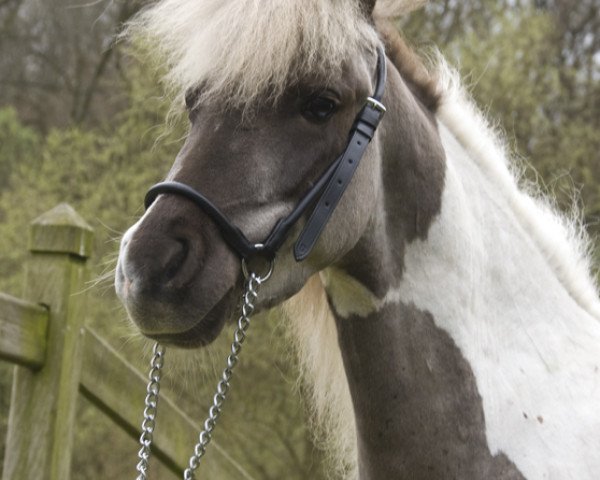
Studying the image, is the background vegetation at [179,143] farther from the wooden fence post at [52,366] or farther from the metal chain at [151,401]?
the metal chain at [151,401]

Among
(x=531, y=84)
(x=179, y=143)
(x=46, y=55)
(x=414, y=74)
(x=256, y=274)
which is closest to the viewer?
(x=256, y=274)

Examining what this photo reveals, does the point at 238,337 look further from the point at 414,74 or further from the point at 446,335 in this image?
Answer: the point at 414,74

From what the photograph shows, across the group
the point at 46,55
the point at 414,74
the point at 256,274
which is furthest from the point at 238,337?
the point at 46,55

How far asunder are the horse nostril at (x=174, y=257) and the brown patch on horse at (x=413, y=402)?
0.60m

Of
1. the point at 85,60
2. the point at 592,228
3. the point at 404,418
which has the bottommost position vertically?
the point at 85,60

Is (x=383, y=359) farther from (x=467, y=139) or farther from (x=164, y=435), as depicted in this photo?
(x=164, y=435)

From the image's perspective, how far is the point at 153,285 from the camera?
2107mm

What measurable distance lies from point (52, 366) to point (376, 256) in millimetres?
1077

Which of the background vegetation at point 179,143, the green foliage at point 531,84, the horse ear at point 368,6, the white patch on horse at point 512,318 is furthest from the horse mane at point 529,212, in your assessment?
the green foliage at point 531,84

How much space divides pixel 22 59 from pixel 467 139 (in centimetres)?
1229

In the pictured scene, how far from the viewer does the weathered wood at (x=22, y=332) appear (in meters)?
2.80

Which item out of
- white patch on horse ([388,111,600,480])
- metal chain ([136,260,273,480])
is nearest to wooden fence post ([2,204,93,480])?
metal chain ([136,260,273,480])

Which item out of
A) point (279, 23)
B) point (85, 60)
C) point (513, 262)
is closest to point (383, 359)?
point (513, 262)

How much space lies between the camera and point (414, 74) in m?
2.83
